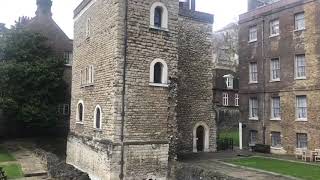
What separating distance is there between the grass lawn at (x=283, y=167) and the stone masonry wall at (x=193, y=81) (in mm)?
3928

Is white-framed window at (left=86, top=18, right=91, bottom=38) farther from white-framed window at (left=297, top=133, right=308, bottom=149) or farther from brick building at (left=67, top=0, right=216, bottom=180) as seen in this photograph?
white-framed window at (left=297, top=133, right=308, bottom=149)

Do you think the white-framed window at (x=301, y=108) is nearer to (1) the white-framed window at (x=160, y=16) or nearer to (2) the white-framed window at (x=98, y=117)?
(1) the white-framed window at (x=160, y=16)

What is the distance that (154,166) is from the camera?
17.7 m

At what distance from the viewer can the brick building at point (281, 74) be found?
23.7 m

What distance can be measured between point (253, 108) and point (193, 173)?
13.9m

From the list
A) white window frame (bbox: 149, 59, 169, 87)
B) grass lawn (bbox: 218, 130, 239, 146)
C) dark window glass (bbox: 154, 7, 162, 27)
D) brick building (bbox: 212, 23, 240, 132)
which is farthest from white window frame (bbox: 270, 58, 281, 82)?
brick building (bbox: 212, 23, 240, 132)

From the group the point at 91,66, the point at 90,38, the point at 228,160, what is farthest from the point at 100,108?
the point at 228,160

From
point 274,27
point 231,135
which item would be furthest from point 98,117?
point 231,135

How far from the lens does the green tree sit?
29.6 metres

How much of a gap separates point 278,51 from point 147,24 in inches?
481

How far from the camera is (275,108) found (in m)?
26.5

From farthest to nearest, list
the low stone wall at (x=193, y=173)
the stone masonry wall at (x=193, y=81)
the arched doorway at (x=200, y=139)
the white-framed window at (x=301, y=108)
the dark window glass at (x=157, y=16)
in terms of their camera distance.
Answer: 1. the arched doorway at (x=200, y=139)
2. the white-framed window at (x=301, y=108)
3. the stone masonry wall at (x=193, y=81)
4. the dark window glass at (x=157, y=16)
5. the low stone wall at (x=193, y=173)

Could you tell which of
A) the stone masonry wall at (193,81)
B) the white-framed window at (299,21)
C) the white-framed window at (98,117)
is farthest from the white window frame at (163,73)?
the white-framed window at (299,21)

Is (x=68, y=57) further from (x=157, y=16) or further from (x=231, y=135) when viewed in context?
(x=157, y=16)
